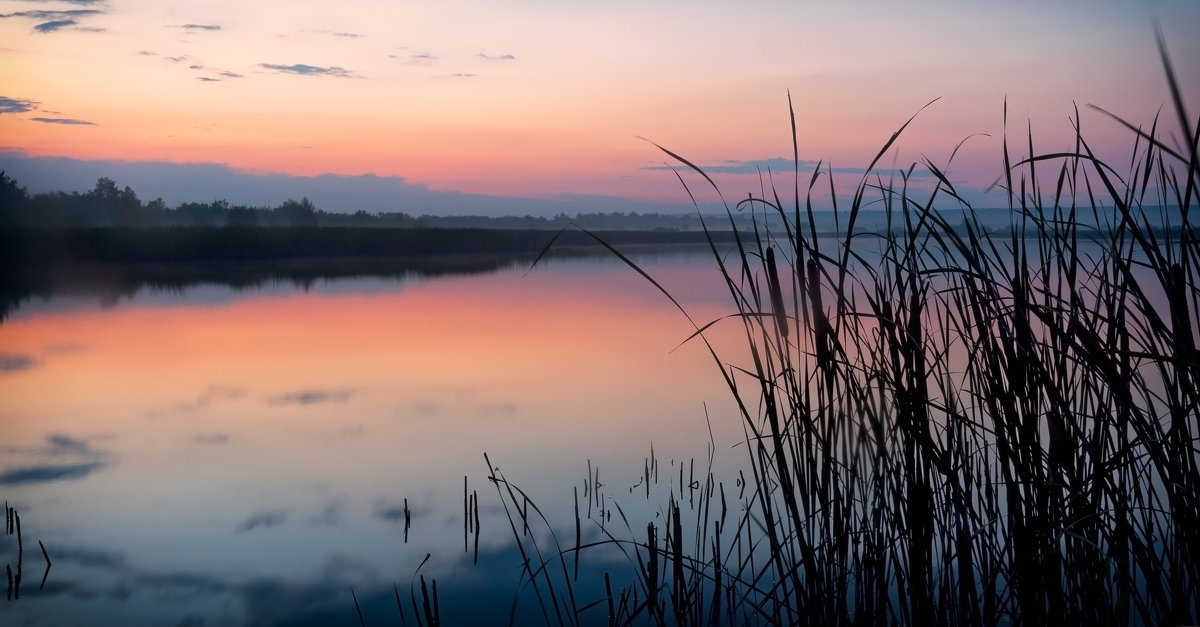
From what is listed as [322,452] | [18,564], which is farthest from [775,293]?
[322,452]

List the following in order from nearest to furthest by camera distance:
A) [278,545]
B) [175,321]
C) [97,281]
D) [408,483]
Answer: [278,545] < [408,483] < [175,321] < [97,281]

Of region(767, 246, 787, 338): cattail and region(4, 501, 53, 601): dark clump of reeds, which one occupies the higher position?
region(767, 246, 787, 338): cattail

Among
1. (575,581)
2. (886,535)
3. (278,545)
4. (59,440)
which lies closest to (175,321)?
(59,440)

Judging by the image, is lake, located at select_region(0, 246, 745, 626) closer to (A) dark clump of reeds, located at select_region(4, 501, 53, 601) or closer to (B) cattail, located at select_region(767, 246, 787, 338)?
(A) dark clump of reeds, located at select_region(4, 501, 53, 601)

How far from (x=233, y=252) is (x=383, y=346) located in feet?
46.7

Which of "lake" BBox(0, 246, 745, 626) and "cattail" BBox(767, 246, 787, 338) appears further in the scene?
"lake" BBox(0, 246, 745, 626)

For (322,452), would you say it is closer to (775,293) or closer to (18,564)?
(18,564)

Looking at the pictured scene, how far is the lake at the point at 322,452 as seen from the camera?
147 inches

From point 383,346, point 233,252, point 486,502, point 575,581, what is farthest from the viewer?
point 233,252

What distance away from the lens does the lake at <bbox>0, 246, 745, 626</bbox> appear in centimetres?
373

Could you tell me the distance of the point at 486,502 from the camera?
4711 mm

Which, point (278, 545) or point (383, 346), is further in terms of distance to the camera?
point (383, 346)

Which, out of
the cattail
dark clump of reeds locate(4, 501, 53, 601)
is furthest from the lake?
the cattail

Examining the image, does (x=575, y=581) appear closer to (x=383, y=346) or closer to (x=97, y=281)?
(x=383, y=346)
